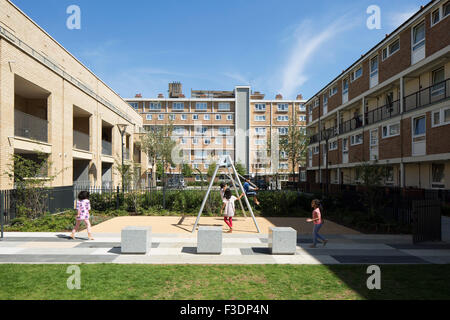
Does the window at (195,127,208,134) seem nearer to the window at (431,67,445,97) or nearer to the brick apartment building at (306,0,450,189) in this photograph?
the brick apartment building at (306,0,450,189)

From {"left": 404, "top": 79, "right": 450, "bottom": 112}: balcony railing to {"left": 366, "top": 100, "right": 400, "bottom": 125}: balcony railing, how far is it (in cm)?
115

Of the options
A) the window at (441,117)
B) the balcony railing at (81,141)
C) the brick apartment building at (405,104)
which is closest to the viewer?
the window at (441,117)

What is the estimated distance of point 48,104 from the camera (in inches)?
732

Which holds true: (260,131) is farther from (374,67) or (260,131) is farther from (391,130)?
(391,130)

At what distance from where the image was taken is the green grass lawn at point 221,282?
17.4 feet

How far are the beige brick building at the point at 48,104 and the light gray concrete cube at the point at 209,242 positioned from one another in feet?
34.3

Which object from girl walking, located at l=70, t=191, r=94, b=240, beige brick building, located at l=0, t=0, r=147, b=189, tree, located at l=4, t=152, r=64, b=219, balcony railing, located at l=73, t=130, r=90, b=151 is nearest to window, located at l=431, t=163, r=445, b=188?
girl walking, located at l=70, t=191, r=94, b=240

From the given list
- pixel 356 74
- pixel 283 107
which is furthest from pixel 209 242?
→ pixel 283 107

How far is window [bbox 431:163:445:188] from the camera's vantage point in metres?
19.3

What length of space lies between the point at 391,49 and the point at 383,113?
5.17 metres

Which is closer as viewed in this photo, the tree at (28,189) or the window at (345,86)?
the tree at (28,189)

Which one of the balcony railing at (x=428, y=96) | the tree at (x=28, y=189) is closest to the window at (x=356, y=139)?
the balcony railing at (x=428, y=96)

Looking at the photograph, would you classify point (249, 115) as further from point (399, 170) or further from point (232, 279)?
point (232, 279)

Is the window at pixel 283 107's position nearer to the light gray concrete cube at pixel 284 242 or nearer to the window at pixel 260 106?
the window at pixel 260 106
